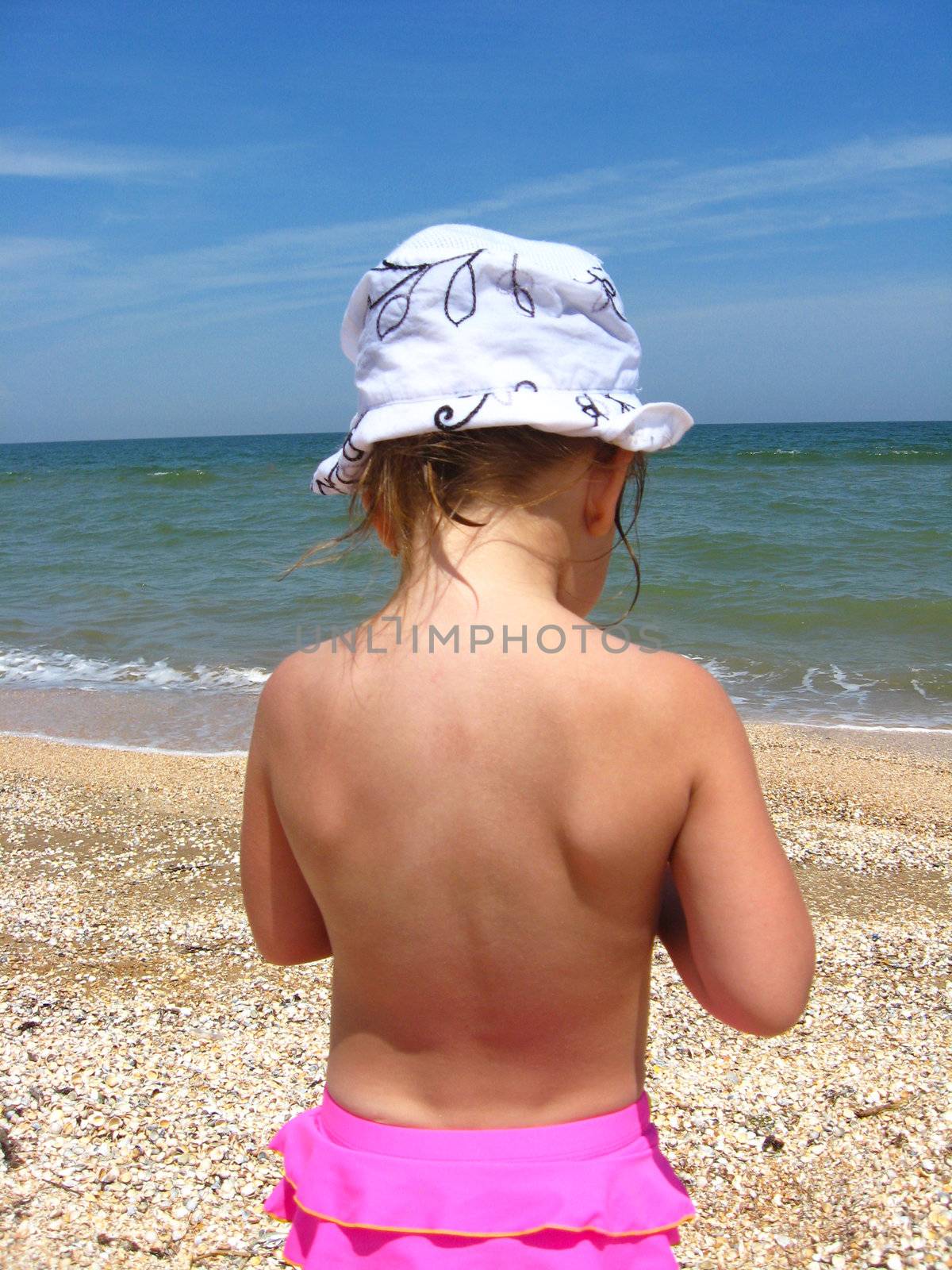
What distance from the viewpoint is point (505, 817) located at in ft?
3.50

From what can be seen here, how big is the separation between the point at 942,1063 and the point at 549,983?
2110mm

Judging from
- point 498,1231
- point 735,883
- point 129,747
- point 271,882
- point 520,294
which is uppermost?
point 520,294

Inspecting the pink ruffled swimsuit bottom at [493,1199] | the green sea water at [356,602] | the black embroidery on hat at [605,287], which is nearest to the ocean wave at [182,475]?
the green sea water at [356,602]

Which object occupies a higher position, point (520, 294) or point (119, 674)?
point (520, 294)

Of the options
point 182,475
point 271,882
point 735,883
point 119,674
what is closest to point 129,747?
point 119,674

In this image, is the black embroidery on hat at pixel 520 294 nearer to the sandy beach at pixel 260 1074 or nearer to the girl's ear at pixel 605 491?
the girl's ear at pixel 605 491

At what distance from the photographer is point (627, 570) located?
11680 mm

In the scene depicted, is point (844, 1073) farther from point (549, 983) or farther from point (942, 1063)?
point (549, 983)

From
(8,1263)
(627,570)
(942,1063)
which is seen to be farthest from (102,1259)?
(627,570)

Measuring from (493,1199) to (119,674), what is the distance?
25.8 feet

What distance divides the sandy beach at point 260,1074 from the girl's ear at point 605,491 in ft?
5.68

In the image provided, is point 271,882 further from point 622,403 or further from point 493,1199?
point 622,403

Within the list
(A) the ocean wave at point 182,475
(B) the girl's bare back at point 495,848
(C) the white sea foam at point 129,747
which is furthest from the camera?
(A) the ocean wave at point 182,475

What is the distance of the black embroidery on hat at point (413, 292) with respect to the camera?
1.16m
